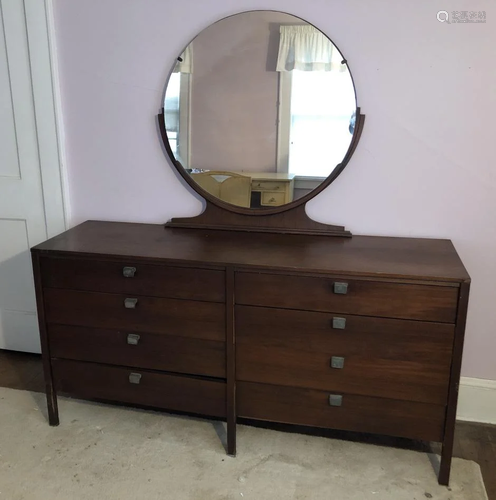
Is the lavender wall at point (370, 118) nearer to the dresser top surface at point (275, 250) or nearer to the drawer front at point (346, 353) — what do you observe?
the dresser top surface at point (275, 250)

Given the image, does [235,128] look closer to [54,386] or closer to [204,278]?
[204,278]

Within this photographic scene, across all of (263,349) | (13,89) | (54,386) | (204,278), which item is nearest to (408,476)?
(263,349)

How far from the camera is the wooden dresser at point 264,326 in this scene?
5.63 ft

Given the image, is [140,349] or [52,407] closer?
[140,349]

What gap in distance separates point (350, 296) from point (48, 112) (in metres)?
1.49

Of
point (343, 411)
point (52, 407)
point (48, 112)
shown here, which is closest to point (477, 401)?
point (343, 411)

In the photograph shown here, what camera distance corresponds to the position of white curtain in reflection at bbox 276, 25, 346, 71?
1957mm

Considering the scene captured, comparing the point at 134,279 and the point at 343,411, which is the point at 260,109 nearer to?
the point at 134,279

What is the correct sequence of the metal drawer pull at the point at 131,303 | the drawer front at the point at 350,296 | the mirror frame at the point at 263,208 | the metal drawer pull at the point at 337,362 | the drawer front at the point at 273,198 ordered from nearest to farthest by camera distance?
the drawer front at the point at 350,296, the metal drawer pull at the point at 337,362, the metal drawer pull at the point at 131,303, the mirror frame at the point at 263,208, the drawer front at the point at 273,198

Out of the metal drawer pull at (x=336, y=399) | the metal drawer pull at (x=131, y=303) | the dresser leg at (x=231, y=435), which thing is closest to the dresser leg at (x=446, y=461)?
the metal drawer pull at (x=336, y=399)

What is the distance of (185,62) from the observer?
6.83ft

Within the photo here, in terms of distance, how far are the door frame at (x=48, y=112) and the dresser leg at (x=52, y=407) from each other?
725 mm

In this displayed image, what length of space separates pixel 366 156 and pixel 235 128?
0.52m

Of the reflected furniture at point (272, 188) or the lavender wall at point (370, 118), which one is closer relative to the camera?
the lavender wall at point (370, 118)
